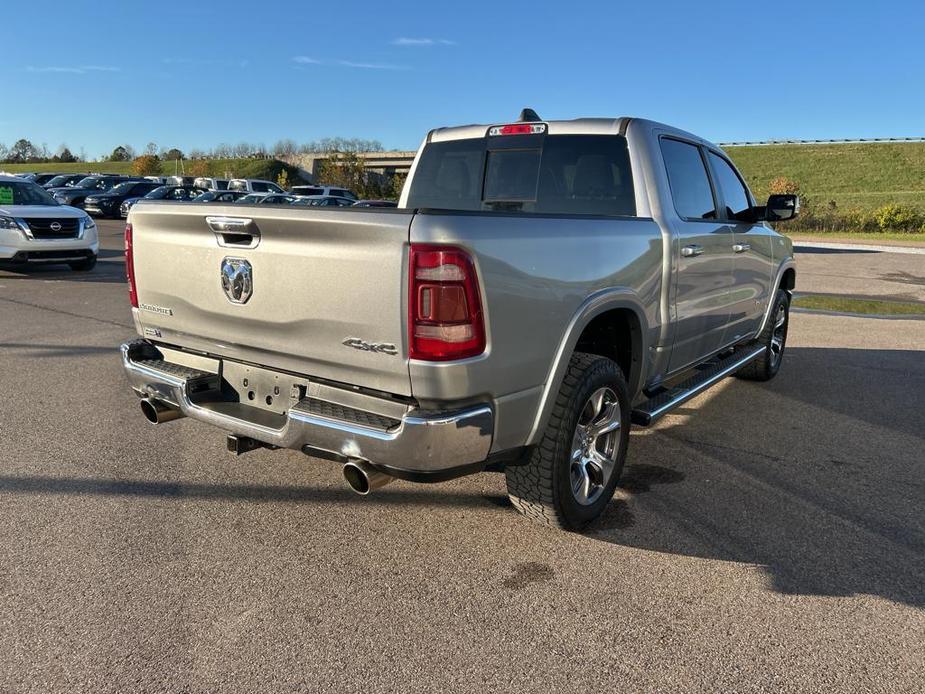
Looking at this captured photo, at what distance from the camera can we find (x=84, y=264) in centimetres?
1409

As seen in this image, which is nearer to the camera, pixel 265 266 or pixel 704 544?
pixel 265 266

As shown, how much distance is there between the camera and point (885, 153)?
298ft

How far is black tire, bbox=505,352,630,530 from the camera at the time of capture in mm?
3332

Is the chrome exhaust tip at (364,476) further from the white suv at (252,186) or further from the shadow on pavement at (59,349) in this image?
the white suv at (252,186)

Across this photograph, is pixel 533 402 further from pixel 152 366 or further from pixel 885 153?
pixel 885 153

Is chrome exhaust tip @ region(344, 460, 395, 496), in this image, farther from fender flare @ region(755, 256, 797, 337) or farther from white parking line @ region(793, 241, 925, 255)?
white parking line @ region(793, 241, 925, 255)

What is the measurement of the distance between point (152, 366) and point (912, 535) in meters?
3.92

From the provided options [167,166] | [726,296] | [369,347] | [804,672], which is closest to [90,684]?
[369,347]

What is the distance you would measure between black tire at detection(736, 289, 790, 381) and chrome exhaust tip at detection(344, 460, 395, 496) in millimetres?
4529

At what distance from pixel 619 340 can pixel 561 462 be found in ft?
3.45

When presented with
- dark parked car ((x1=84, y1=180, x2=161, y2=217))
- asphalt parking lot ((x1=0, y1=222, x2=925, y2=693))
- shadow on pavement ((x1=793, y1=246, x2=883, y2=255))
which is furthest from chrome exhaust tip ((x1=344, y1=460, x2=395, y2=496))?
dark parked car ((x1=84, y1=180, x2=161, y2=217))

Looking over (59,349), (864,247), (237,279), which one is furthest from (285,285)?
(864,247)

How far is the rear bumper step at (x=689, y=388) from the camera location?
4.11m

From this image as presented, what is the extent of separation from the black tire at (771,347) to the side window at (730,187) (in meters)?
1.15
